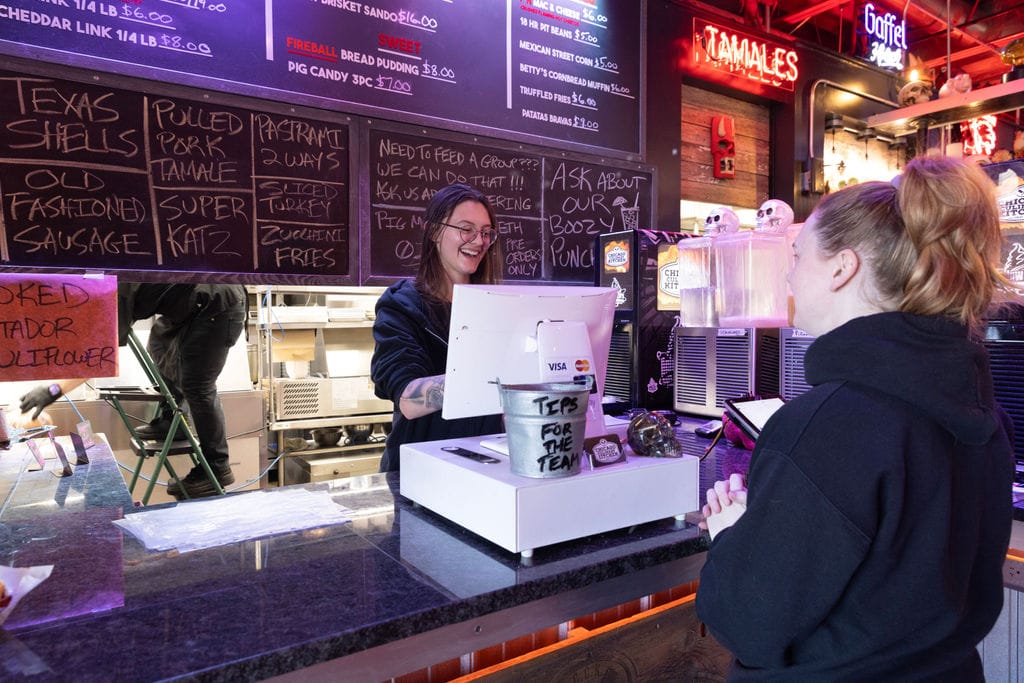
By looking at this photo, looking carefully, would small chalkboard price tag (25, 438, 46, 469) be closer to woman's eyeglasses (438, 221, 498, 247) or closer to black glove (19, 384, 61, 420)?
black glove (19, 384, 61, 420)

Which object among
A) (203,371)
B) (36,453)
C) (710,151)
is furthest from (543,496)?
(710,151)

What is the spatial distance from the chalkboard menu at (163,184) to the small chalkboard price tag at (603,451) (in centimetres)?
173

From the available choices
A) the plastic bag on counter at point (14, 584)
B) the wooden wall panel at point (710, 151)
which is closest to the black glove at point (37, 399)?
the plastic bag on counter at point (14, 584)

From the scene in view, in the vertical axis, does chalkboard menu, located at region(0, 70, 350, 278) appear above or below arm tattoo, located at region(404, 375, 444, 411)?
above

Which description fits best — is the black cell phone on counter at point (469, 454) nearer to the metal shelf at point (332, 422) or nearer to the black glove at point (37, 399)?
the black glove at point (37, 399)

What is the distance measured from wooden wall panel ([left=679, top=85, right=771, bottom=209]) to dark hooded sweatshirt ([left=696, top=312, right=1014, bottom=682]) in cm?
328

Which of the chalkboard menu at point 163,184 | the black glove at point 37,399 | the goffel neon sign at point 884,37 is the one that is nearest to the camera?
the chalkboard menu at point 163,184

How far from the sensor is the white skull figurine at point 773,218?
7.47ft

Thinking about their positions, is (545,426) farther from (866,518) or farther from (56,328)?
(56,328)

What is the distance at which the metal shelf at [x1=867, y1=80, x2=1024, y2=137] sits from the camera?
3.07 meters

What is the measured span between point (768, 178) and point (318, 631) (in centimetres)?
435

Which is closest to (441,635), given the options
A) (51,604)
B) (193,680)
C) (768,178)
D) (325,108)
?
(193,680)

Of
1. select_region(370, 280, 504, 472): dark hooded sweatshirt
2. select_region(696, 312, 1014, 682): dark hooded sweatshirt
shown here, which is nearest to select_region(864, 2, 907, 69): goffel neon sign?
select_region(370, 280, 504, 472): dark hooded sweatshirt

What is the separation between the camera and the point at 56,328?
1.93m
